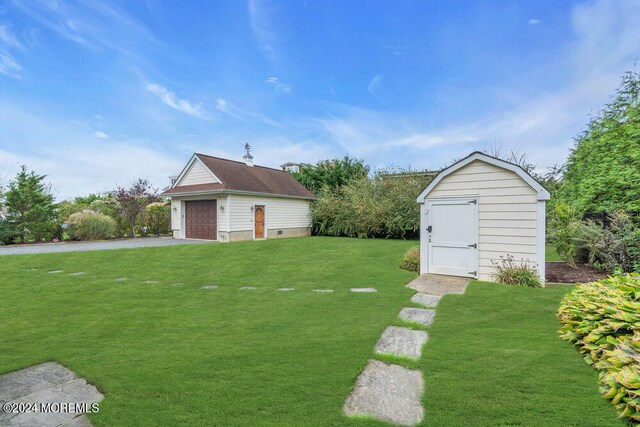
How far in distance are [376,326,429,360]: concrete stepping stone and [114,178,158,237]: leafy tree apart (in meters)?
20.9

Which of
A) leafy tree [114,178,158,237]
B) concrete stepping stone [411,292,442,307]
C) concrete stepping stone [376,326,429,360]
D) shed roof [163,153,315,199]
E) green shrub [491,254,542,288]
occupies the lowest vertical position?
concrete stepping stone [411,292,442,307]

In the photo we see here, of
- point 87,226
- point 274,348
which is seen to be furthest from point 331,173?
point 274,348

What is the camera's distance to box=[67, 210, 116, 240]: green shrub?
59.3 ft

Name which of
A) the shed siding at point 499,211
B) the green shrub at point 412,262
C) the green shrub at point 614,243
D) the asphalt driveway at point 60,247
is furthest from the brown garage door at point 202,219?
the green shrub at point 614,243

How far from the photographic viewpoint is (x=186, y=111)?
16.8m

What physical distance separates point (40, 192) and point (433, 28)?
22.6 meters

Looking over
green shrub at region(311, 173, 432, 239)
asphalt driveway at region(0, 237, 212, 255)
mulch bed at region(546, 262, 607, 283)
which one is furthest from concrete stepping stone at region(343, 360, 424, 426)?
green shrub at region(311, 173, 432, 239)

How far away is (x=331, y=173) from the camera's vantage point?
2702cm

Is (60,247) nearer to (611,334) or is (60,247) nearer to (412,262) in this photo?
(412,262)

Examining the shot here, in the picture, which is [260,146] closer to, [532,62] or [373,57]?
[373,57]

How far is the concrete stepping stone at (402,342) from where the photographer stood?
3830 mm

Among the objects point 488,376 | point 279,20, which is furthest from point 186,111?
point 488,376

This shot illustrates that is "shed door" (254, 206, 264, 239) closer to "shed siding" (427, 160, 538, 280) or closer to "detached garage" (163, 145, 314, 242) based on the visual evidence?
"detached garage" (163, 145, 314, 242)

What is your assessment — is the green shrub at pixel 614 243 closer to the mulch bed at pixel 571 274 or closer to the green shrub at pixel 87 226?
the mulch bed at pixel 571 274
